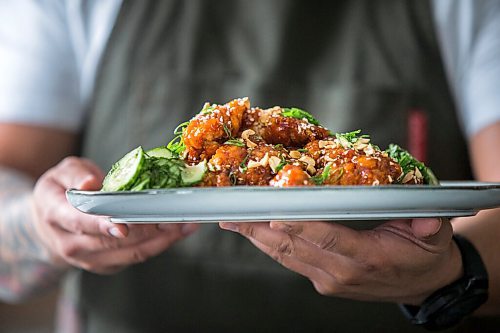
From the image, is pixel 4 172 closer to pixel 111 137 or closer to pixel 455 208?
pixel 111 137

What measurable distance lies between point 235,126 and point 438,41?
883 mm

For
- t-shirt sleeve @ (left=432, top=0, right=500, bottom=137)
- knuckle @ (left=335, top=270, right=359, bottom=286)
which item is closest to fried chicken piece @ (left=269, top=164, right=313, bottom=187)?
A: knuckle @ (left=335, top=270, right=359, bottom=286)

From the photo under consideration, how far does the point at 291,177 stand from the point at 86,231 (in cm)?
38

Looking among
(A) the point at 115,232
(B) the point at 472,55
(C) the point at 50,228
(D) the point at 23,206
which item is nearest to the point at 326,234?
(A) the point at 115,232

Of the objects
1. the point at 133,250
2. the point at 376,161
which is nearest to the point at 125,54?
the point at 133,250

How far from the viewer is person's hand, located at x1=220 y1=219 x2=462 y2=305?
80 cm

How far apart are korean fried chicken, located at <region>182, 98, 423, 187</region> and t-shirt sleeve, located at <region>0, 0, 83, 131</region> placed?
2.65 ft

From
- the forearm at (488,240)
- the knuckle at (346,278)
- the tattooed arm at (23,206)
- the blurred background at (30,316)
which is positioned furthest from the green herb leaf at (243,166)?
the blurred background at (30,316)

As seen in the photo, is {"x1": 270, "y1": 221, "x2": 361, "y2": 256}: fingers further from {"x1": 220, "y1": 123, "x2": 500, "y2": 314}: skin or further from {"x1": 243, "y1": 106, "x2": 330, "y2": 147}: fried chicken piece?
{"x1": 243, "y1": 106, "x2": 330, "y2": 147}: fried chicken piece

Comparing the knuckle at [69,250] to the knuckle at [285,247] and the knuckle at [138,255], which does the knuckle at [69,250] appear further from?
the knuckle at [285,247]

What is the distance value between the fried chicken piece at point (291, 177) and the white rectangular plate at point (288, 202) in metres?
0.04

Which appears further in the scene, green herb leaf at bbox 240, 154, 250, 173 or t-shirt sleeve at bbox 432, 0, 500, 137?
t-shirt sleeve at bbox 432, 0, 500, 137

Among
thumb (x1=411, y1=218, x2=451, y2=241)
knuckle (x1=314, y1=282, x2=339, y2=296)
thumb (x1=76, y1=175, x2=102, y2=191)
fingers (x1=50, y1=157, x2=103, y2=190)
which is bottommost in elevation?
knuckle (x1=314, y1=282, x2=339, y2=296)

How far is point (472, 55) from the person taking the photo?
5.24 ft
